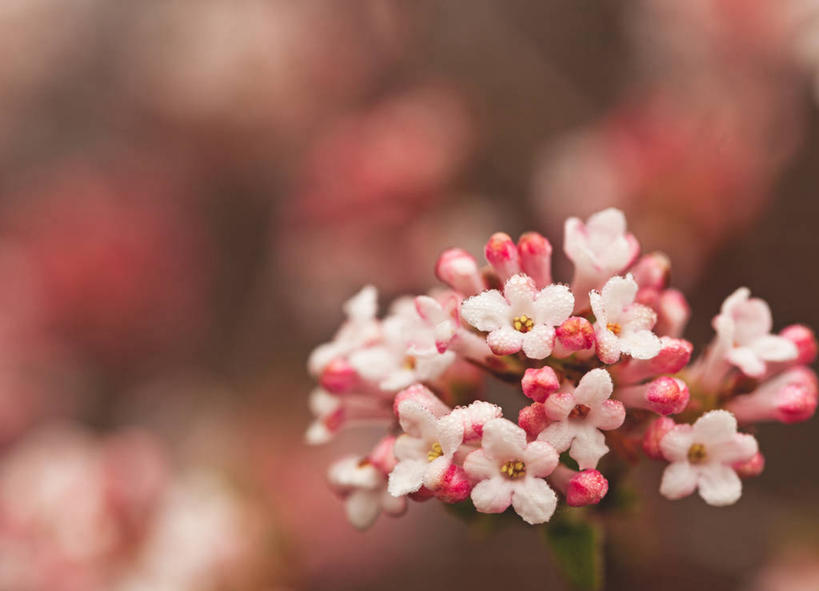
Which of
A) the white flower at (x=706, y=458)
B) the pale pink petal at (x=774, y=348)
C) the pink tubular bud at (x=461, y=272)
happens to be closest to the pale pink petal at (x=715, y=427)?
the white flower at (x=706, y=458)

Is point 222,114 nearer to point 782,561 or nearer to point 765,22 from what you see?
point 765,22

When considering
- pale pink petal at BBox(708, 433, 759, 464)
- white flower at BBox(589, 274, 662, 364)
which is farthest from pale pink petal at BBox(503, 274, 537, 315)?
pale pink petal at BBox(708, 433, 759, 464)

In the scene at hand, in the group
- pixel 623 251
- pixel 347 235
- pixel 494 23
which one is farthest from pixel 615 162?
pixel 623 251

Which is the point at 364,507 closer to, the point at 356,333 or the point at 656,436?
the point at 356,333

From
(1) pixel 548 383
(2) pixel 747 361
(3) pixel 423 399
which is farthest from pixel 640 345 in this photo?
(3) pixel 423 399

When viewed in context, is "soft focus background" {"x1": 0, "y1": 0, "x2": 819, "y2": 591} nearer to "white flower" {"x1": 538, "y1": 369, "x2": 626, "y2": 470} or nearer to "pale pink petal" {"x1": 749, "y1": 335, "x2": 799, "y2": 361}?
"pale pink petal" {"x1": 749, "y1": 335, "x2": 799, "y2": 361}

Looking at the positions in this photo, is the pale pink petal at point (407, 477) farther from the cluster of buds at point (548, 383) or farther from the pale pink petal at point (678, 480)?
the pale pink petal at point (678, 480)
